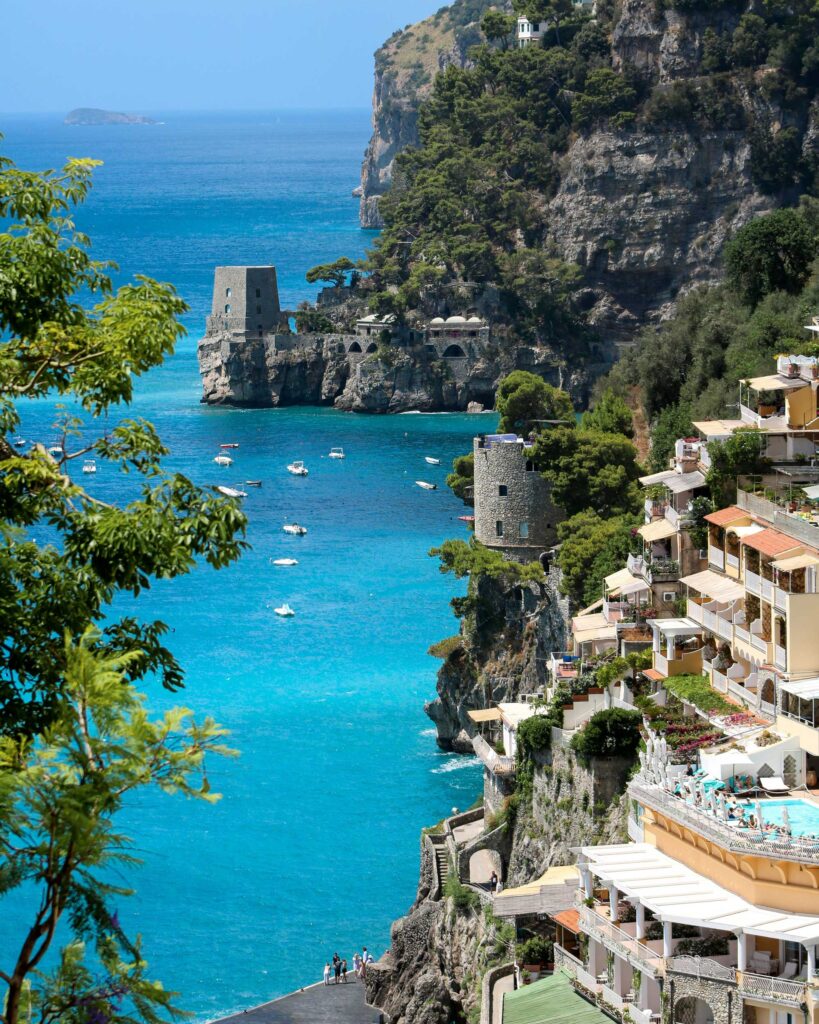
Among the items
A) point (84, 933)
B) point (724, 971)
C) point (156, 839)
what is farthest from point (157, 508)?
point (156, 839)

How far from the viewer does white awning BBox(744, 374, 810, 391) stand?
1264 inches

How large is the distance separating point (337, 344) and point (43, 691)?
96.9 metres

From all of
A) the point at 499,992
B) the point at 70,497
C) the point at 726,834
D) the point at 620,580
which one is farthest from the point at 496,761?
the point at 70,497

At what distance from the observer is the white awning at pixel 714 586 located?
87.4ft

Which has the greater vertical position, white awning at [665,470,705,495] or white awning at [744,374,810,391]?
white awning at [744,374,810,391]

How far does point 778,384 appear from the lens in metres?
32.4

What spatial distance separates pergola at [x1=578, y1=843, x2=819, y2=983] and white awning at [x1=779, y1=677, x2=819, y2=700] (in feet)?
8.24

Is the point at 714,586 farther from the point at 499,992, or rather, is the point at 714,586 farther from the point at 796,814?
the point at 796,814

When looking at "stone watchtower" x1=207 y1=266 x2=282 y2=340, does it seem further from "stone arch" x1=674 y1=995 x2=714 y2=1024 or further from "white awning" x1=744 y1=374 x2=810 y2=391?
"stone arch" x1=674 y1=995 x2=714 y2=1024

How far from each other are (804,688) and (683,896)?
162 inches

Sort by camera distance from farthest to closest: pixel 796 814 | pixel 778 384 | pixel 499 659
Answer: pixel 499 659 < pixel 778 384 < pixel 796 814

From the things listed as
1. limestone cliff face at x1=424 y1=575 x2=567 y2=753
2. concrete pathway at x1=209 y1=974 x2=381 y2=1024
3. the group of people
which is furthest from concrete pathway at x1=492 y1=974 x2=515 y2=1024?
limestone cliff face at x1=424 y1=575 x2=567 y2=753

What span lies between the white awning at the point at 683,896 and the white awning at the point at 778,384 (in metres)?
11.8

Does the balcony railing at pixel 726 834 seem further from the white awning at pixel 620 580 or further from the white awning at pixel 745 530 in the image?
the white awning at pixel 620 580
